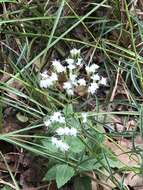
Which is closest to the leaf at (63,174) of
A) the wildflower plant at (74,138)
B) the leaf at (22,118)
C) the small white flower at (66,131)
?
the wildflower plant at (74,138)

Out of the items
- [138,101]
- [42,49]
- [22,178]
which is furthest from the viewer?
[42,49]

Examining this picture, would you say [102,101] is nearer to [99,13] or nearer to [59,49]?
[59,49]

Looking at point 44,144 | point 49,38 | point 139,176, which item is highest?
point 49,38

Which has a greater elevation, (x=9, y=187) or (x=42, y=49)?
(x=42, y=49)

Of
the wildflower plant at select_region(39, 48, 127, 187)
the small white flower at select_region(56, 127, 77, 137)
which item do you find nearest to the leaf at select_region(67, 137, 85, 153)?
the wildflower plant at select_region(39, 48, 127, 187)

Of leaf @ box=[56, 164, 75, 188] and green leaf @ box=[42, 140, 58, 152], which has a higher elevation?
green leaf @ box=[42, 140, 58, 152]

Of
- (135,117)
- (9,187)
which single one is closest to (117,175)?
(135,117)

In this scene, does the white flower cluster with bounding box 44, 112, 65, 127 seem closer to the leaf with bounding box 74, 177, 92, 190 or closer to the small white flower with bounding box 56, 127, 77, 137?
the small white flower with bounding box 56, 127, 77, 137
